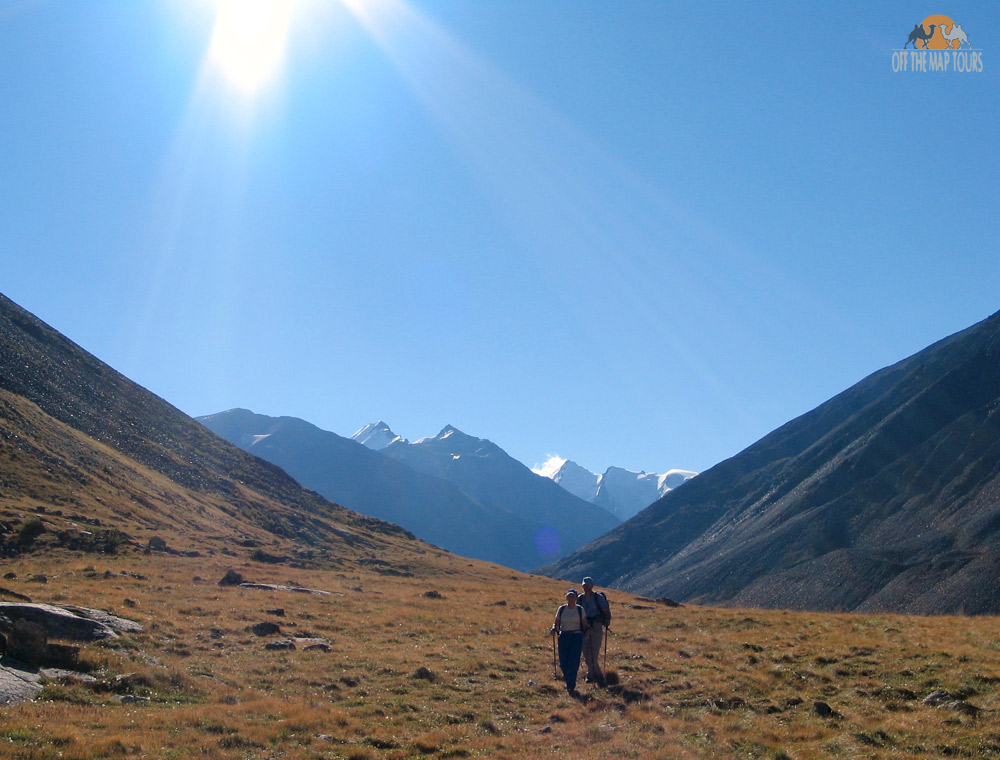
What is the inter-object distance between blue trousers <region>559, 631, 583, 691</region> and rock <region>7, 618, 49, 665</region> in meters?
12.2

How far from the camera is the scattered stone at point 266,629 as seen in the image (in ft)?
79.0

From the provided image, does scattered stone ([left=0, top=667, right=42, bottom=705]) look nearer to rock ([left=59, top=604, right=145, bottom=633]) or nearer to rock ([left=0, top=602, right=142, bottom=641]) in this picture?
rock ([left=0, top=602, right=142, bottom=641])

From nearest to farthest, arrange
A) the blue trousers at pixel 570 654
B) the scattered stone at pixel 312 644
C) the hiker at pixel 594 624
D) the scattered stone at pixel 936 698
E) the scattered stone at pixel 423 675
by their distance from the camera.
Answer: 1. the scattered stone at pixel 936 698
2. the blue trousers at pixel 570 654
3. the scattered stone at pixel 423 675
4. the hiker at pixel 594 624
5. the scattered stone at pixel 312 644

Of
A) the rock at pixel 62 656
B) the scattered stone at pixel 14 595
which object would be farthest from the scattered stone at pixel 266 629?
the rock at pixel 62 656

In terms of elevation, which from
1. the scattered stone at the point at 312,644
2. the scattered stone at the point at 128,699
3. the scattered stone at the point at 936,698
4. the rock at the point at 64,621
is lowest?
the scattered stone at the point at 312,644

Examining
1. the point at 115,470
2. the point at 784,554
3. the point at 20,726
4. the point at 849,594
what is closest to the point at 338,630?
the point at 20,726

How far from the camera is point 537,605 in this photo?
41.3 meters

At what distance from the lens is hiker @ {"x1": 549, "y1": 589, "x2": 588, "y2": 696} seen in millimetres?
18141

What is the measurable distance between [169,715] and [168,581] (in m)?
23.4

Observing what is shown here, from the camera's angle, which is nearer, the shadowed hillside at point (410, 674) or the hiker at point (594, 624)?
the shadowed hillside at point (410, 674)

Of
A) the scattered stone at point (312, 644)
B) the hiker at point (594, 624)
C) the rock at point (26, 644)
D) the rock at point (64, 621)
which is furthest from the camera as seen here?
the scattered stone at point (312, 644)

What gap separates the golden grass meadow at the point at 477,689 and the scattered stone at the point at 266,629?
191mm

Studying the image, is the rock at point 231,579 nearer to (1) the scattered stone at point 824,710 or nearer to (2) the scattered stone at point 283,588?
(2) the scattered stone at point 283,588

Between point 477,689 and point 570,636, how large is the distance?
2.81m
